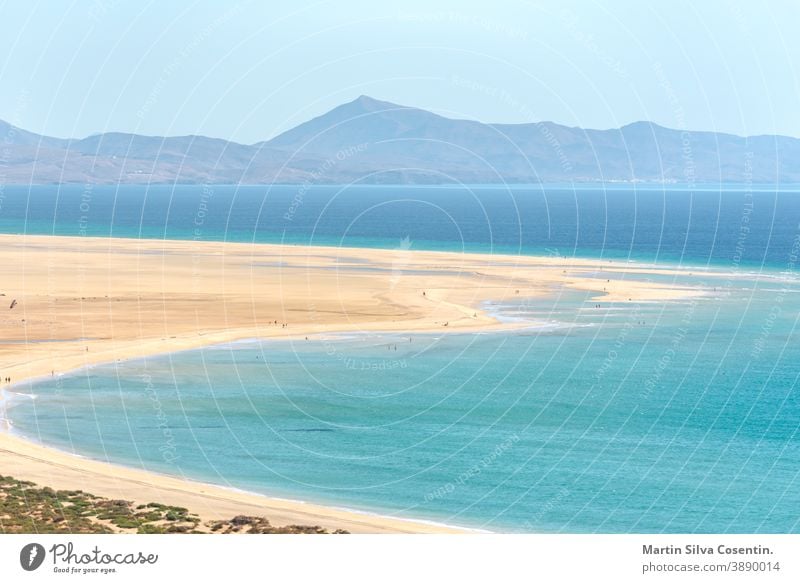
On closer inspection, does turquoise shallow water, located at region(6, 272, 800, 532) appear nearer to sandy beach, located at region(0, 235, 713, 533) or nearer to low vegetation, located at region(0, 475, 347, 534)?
sandy beach, located at region(0, 235, 713, 533)

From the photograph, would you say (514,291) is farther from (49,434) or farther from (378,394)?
(49,434)

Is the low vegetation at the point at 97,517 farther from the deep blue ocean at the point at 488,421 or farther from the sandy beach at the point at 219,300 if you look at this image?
the deep blue ocean at the point at 488,421

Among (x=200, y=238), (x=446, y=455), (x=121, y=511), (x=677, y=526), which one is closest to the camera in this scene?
(x=121, y=511)

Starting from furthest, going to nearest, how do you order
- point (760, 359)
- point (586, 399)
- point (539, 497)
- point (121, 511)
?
point (760, 359) < point (586, 399) < point (539, 497) < point (121, 511)

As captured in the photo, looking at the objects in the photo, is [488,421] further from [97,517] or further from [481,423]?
[97,517]

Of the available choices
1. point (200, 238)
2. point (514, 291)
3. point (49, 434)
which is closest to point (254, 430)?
point (49, 434)

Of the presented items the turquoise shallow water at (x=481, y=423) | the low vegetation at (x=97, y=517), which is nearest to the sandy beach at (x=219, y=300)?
the low vegetation at (x=97, y=517)

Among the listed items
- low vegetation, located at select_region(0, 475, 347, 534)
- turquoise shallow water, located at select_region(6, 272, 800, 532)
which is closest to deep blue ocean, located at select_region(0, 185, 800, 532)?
turquoise shallow water, located at select_region(6, 272, 800, 532)
